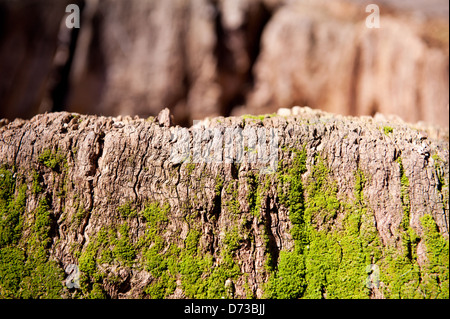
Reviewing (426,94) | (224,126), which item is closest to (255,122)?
(224,126)

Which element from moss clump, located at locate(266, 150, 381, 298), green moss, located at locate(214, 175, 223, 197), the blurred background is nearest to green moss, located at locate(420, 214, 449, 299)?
moss clump, located at locate(266, 150, 381, 298)

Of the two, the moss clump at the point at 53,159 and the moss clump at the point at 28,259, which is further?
the moss clump at the point at 53,159

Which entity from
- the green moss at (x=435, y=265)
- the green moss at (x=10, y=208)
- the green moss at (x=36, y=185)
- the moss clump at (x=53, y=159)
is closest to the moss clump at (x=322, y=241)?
the green moss at (x=435, y=265)

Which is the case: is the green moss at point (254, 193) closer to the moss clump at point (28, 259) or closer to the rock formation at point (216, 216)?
the rock formation at point (216, 216)

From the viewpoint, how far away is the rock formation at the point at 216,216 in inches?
185

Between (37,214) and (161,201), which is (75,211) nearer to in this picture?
(37,214)

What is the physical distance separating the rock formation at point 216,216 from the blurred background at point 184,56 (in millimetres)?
8806

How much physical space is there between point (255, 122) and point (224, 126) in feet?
1.47

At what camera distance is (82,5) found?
1355 cm

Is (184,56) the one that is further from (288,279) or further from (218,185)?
(288,279)

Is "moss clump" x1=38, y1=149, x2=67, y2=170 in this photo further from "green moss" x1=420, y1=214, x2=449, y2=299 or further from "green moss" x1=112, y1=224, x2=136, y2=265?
"green moss" x1=420, y1=214, x2=449, y2=299

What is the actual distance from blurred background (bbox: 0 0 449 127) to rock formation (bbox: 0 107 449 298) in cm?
881

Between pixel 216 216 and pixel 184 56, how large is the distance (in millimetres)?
10535

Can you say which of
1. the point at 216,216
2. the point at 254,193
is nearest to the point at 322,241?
the point at 254,193
